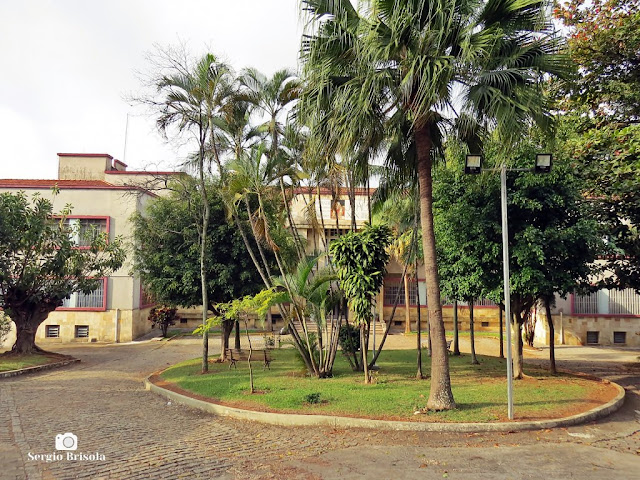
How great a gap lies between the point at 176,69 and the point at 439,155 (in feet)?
27.0

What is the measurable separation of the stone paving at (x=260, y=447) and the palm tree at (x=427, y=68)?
78.2 inches

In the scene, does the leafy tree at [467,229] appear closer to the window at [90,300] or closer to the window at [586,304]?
the window at [586,304]

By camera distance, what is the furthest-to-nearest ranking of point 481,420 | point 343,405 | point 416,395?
point 416,395, point 343,405, point 481,420

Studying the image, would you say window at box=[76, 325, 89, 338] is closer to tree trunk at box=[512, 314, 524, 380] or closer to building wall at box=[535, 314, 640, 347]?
Answer: tree trunk at box=[512, 314, 524, 380]

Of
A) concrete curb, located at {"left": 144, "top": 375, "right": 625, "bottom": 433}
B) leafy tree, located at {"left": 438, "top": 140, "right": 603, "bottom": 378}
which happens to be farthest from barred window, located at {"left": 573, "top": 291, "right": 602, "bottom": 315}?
concrete curb, located at {"left": 144, "top": 375, "right": 625, "bottom": 433}

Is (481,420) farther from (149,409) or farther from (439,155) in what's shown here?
(149,409)

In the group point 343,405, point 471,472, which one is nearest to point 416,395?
point 343,405

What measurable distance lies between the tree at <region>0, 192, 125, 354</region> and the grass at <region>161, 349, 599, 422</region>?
24.0ft

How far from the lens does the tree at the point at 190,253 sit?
17.1 meters

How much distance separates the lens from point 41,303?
20078mm

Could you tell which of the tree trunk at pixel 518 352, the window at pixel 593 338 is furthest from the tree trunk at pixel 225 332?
the window at pixel 593 338

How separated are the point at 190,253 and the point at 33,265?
7137 millimetres

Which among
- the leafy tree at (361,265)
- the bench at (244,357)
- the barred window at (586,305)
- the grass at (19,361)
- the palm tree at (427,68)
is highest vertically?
the palm tree at (427,68)

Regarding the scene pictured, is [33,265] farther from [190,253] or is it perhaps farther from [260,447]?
[260,447]
